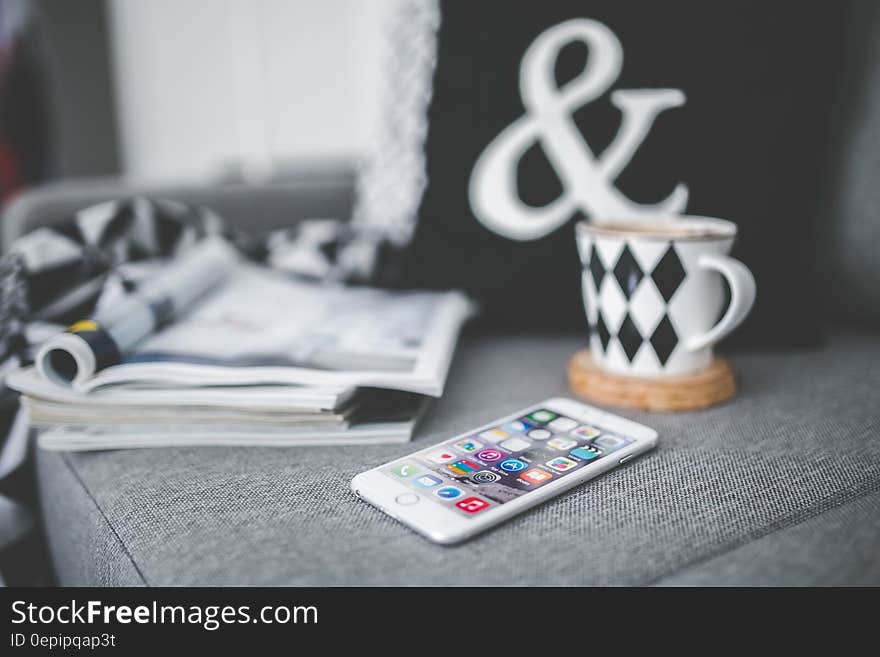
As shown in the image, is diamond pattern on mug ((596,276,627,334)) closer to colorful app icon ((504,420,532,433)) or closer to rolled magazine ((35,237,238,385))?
colorful app icon ((504,420,532,433))

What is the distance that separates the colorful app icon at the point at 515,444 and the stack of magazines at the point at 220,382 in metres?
0.06

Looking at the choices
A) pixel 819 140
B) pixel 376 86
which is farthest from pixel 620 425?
pixel 376 86

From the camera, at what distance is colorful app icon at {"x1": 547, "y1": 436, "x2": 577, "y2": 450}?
0.44 m

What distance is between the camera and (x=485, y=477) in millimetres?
403

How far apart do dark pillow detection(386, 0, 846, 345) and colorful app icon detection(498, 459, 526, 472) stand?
272 millimetres

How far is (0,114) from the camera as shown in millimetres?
1736

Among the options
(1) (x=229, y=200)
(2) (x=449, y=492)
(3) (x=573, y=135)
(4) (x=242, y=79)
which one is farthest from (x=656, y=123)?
(4) (x=242, y=79)

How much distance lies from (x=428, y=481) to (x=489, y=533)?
0.05 meters

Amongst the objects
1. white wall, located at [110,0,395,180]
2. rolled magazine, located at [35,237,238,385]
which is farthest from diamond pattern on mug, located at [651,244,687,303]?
white wall, located at [110,0,395,180]

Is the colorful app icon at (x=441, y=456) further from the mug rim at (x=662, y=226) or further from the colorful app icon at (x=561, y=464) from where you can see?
the mug rim at (x=662, y=226)

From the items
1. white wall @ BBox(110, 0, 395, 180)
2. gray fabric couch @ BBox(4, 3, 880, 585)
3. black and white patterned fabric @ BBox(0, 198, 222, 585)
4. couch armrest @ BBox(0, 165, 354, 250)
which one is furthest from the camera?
white wall @ BBox(110, 0, 395, 180)

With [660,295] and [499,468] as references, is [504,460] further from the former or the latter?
[660,295]

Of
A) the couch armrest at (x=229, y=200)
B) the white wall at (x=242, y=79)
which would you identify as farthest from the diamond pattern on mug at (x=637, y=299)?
the white wall at (x=242, y=79)
